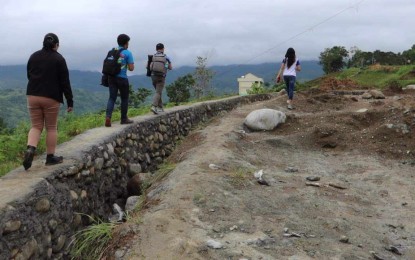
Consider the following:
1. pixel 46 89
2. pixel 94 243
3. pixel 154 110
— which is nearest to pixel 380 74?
pixel 154 110

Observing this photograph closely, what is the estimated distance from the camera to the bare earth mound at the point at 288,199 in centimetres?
413

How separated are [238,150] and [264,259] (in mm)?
4374

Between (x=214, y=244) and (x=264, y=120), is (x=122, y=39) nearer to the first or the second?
(x=264, y=120)

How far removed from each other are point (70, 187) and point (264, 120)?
6.19 metres

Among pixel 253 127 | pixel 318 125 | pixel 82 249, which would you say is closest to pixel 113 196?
pixel 82 249

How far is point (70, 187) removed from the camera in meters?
5.12

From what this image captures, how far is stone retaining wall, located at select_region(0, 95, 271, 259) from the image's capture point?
155 inches

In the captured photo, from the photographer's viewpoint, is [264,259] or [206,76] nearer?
[264,259]

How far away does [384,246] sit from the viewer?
448 cm

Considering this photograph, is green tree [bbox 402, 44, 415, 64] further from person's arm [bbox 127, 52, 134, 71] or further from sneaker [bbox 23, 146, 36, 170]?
sneaker [bbox 23, 146, 36, 170]

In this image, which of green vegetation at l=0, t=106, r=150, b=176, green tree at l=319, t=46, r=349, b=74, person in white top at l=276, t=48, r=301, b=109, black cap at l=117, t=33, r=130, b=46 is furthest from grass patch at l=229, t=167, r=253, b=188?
green tree at l=319, t=46, r=349, b=74

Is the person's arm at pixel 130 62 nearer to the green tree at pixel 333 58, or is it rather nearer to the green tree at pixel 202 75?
the green tree at pixel 202 75

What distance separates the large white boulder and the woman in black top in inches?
232

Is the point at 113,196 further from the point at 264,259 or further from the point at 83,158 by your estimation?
the point at 264,259
